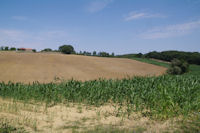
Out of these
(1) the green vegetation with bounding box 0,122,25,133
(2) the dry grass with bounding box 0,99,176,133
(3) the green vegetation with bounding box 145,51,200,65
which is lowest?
(2) the dry grass with bounding box 0,99,176,133

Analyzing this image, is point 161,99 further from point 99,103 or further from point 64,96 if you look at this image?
point 64,96

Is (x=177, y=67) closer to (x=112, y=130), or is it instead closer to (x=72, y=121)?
(x=72, y=121)

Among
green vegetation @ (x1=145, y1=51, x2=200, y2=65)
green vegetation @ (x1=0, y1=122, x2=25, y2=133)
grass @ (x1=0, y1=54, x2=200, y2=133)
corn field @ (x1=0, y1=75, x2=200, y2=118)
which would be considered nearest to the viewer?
green vegetation @ (x1=0, y1=122, x2=25, y2=133)

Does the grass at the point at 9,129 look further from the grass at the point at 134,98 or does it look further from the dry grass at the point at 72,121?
the dry grass at the point at 72,121

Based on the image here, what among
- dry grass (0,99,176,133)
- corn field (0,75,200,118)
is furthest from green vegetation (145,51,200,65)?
dry grass (0,99,176,133)

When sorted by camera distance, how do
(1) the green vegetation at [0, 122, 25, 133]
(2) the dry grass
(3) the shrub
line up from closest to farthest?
(1) the green vegetation at [0, 122, 25, 133]
(2) the dry grass
(3) the shrub

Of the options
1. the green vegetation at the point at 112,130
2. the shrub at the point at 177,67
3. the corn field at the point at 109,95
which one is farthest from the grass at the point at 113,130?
the shrub at the point at 177,67

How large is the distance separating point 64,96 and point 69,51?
188ft

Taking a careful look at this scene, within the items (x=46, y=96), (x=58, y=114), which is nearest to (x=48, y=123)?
(x=58, y=114)

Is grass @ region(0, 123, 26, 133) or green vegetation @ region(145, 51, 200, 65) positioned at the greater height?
green vegetation @ region(145, 51, 200, 65)

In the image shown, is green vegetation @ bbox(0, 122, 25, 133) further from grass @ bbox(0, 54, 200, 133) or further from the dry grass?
the dry grass

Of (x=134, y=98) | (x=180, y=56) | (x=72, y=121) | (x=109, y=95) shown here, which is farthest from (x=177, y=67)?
(x=72, y=121)

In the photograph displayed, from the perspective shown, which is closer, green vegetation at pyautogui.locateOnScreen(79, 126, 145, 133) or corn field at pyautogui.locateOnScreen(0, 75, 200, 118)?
green vegetation at pyautogui.locateOnScreen(79, 126, 145, 133)

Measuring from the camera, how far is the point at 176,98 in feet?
17.8
